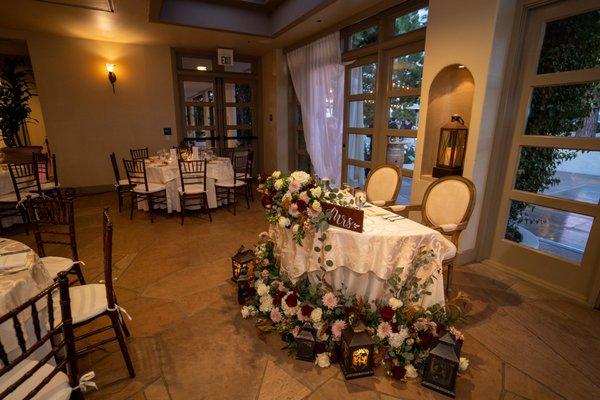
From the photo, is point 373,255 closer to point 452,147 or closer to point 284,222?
point 284,222

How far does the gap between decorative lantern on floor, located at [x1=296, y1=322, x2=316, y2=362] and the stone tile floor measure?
0.18 feet

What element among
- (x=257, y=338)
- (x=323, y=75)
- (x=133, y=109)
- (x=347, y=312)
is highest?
(x=323, y=75)

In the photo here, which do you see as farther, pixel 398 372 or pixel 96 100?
pixel 96 100

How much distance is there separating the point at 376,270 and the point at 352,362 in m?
0.56

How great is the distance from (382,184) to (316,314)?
5.51 feet

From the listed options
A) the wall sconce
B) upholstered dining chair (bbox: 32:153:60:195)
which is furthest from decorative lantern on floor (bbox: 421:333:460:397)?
the wall sconce

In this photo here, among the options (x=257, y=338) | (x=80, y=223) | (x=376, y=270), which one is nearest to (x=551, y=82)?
(x=376, y=270)

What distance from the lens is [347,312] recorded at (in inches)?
77.2

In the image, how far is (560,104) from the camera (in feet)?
8.61

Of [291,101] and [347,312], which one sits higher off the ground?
[291,101]

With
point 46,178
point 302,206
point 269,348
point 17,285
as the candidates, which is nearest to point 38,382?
point 17,285

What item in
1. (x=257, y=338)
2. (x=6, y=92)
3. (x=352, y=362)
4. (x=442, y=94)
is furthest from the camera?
(x=6, y=92)

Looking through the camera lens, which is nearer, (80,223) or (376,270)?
(376,270)

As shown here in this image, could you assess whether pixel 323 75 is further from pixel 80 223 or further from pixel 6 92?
pixel 6 92
